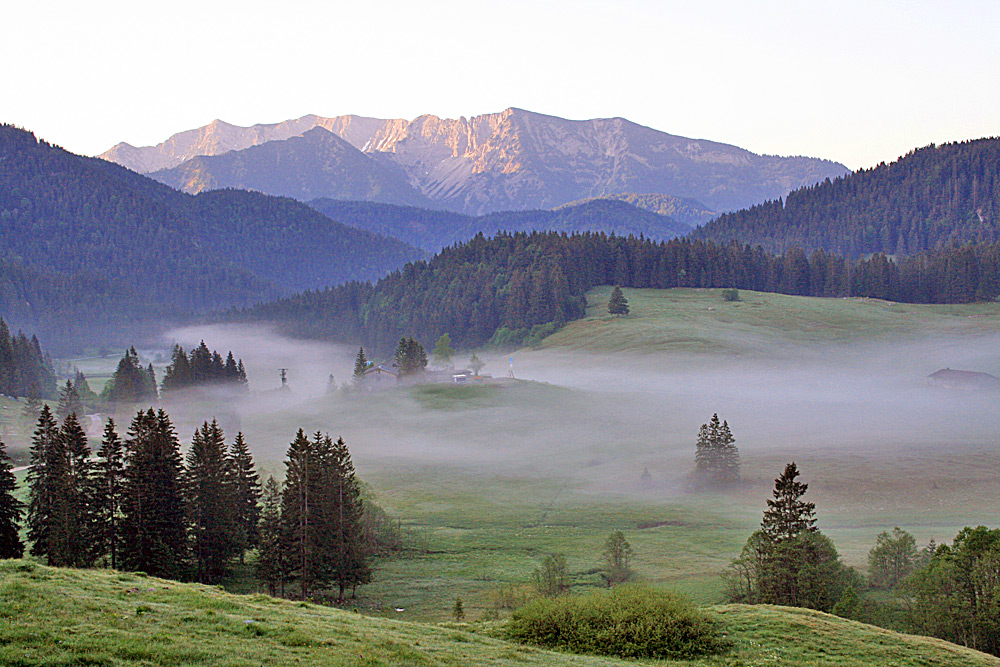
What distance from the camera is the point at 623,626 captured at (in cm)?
3381

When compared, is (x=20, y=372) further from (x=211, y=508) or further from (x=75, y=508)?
(x=75, y=508)

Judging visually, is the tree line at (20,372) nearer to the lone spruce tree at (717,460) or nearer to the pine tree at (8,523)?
the pine tree at (8,523)

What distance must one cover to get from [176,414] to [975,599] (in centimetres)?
13994

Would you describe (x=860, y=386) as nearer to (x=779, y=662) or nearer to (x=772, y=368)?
(x=772, y=368)

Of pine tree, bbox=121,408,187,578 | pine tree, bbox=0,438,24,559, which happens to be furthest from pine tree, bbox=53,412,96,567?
pine tree, bbox=0,438,24,559

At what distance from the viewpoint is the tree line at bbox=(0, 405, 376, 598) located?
51.9m

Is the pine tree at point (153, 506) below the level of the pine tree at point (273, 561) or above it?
above

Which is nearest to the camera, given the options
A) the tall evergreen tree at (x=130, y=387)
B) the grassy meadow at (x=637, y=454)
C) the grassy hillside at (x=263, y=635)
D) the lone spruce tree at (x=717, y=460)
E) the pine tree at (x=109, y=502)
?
the grassy hillside at (x=263, y=635)

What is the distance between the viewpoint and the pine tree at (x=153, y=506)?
52812 mm

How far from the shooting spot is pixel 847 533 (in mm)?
74812

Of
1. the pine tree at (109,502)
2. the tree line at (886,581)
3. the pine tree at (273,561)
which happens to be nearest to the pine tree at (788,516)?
the tree line at (886,581)

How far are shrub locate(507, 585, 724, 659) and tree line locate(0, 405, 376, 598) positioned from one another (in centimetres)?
2539

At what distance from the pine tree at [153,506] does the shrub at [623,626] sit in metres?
29.6

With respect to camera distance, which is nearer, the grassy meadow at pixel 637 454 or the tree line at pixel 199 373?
the grassy meadow at pixel 637 454
